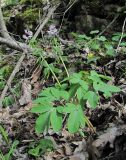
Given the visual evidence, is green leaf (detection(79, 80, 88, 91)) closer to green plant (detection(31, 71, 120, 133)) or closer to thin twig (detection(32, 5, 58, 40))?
green plant (detection(31, 71, 120, 133))

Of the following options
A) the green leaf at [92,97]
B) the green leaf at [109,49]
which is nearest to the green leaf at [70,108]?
the green leaf at [92,97]

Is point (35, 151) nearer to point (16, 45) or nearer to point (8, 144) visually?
point (8, 144)

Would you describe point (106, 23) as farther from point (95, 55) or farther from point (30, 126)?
point (30, 126)

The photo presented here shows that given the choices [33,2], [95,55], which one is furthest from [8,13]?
[95,55]

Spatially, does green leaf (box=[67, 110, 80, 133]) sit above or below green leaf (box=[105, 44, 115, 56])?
above

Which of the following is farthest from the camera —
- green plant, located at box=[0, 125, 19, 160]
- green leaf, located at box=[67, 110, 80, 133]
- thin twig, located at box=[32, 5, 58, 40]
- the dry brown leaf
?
thin twig, located at box=[32, 5, 58, 40]

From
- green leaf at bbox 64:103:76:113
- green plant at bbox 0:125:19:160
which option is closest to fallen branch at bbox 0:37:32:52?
green plant at bbox 0:125:19:160

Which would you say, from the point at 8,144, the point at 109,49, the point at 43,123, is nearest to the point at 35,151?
the point at 8,144

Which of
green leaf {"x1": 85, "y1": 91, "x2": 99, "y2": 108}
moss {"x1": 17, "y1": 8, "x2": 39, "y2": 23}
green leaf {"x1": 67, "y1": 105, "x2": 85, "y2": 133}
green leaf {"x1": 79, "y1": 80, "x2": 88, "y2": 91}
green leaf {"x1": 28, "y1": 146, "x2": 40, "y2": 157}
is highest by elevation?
green leaf {"x1": 79, "y1": 80, "x2": 88, "y2": 91}
